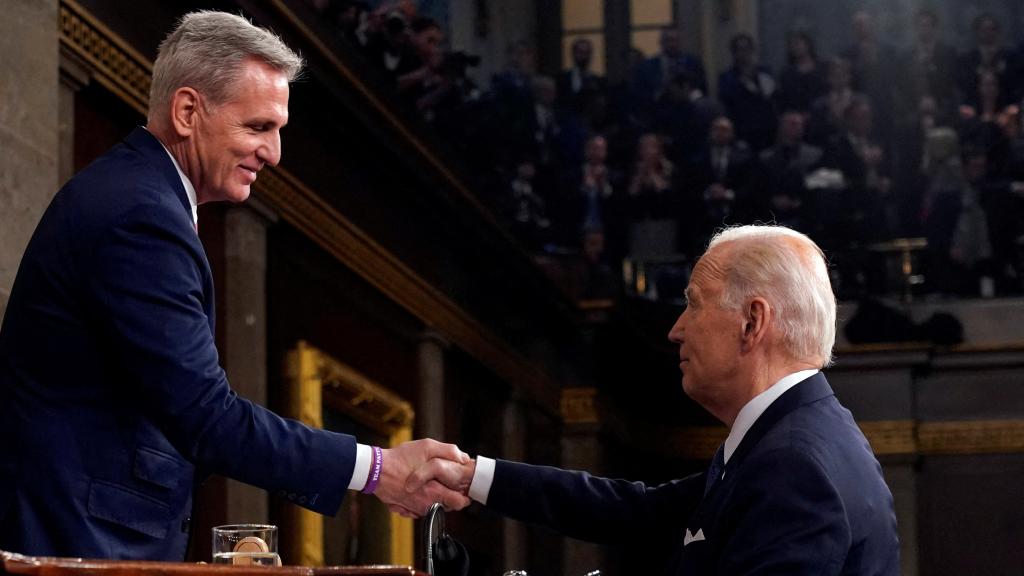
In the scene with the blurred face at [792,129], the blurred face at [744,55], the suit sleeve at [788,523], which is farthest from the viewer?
the blurred face at [744,55]

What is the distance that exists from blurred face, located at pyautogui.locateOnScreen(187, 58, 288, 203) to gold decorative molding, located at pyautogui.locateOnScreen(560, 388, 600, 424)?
36.9 ft

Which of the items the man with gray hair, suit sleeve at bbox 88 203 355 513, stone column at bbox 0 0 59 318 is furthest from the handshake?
→ stone column at bbox 0 0 59 318

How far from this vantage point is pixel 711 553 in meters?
3.01

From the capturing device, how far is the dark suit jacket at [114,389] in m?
2.97

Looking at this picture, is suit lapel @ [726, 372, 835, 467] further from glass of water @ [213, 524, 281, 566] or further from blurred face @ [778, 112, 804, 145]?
blurred face @ [778, 112, 804, 145]

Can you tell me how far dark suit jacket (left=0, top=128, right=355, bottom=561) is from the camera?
9.76 ft

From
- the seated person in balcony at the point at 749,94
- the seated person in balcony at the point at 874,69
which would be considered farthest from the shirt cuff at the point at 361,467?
the seated person in balcony at the point at 874,69

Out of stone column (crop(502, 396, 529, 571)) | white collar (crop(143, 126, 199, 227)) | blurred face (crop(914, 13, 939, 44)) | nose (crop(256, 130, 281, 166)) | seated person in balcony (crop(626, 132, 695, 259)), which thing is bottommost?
stone column (crop(502, 396, 529, 571))

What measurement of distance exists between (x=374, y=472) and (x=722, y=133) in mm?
13715

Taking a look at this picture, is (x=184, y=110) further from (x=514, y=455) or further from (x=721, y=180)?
(x=721, y=180)

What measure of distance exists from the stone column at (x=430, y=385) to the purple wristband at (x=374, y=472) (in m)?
7.18

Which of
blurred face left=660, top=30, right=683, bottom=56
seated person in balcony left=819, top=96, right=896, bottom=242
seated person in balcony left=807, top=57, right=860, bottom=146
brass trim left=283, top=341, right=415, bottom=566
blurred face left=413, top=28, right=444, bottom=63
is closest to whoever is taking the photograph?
brass trim left=283, top=341, right=415, bottom=566

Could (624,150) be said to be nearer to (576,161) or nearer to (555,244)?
(576,161)

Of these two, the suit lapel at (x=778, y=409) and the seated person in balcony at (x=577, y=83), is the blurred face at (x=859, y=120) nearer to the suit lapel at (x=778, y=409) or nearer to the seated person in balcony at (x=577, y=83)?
the seated person in balcony at (x=577, y=83)
